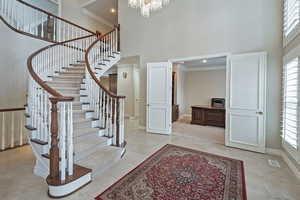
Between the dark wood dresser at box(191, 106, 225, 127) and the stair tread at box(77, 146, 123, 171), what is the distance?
434 centimetres

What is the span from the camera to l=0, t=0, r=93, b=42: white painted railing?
3.94 metres

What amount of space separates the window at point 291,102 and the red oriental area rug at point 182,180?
962mm

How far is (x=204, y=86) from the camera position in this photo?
805 centimetres

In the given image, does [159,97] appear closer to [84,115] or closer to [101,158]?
[84,115]

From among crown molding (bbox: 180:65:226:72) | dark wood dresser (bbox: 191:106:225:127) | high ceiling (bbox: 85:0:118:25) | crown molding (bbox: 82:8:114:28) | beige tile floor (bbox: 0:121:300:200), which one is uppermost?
high ceiling (bbox: 85:0:118:25)

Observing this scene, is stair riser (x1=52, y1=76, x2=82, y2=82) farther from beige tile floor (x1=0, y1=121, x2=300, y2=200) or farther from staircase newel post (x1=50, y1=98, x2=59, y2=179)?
staircase newel post (x1=50, y1=98, x2=59, y2=179)

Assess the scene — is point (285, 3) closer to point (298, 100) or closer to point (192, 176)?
point (298, 100)

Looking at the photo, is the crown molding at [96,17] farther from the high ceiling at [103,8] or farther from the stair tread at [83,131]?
the stair tread at [83,131]

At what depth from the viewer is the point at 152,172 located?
7.77ft

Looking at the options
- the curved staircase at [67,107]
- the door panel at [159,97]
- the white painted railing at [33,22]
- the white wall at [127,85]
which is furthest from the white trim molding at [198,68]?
the white painted railing at [33,22]

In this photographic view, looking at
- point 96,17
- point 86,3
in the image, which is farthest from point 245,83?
point 96,17

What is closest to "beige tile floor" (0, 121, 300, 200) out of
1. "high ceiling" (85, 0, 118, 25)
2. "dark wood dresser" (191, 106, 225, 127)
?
"dark wood dresser" (191, 106, 225, 127)

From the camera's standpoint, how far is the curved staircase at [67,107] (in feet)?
6.07

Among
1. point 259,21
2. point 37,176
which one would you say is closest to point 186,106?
point 259,21
